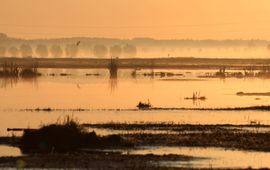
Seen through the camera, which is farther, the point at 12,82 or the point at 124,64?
the point at 124,64

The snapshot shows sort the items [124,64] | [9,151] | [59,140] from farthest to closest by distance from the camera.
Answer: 1. [124,64]
2. [59,140]
3. [9,151]

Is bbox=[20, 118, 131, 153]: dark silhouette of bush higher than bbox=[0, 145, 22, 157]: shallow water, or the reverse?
bbox=[20, 118, 131, 153]: dark silhouette of bush

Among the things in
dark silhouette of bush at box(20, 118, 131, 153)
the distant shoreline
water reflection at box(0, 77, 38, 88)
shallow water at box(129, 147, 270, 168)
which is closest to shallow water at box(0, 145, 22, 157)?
dark silhouette of bush at box(20, 118, 131, 153)

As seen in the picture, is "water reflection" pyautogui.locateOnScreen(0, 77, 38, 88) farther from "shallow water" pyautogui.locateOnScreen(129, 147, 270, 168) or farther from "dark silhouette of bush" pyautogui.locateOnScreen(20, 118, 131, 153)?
"shallow water" pyautogui.locateOnScreen(129, 147, 270, 168)

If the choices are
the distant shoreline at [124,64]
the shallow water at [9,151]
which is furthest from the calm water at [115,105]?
the distant shoreline at [124,64]

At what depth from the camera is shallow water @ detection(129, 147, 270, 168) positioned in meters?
31.9

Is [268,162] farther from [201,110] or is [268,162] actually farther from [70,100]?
[70,100]

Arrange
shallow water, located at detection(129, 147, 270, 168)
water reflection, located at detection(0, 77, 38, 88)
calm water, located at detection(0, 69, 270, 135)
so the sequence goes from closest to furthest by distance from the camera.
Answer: shallow water, located at detection(129, 147, 270, 168), calm water, located at detection(0, 69, 270, 135), water reflection, located at detection(0, 77, 38, 88)

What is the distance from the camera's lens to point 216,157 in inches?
1342

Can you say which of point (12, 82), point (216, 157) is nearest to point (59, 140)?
point (216, 157)

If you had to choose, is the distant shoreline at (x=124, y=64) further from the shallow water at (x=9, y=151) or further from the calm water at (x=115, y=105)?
the shallow water at (x=9, y=151)

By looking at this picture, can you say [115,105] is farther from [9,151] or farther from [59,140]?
[9,151]

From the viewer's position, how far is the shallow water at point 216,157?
31.9 meters

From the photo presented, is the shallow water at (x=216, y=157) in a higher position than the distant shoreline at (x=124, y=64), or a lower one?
lower
